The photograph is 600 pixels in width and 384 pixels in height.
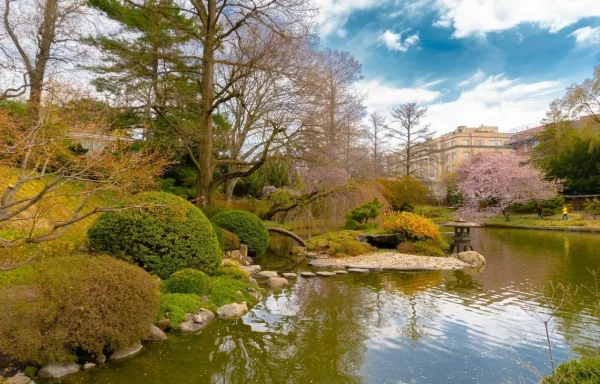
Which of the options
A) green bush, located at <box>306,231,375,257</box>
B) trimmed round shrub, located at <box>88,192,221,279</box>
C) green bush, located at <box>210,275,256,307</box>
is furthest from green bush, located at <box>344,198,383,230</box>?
trimmed round shrub, located at <box>88,192,221,279</box>

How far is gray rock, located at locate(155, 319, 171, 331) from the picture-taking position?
16.1 ft

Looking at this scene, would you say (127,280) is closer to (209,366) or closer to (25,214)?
(209,366)

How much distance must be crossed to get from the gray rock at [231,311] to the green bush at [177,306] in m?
0.32

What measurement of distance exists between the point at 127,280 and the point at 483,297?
19.6 feet

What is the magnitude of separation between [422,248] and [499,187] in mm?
16685

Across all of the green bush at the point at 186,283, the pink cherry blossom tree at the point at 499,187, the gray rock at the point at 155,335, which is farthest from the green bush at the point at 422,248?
the pink cherry blossom tree at the point at 499,187

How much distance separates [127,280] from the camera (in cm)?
419

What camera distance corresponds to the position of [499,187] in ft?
81.9

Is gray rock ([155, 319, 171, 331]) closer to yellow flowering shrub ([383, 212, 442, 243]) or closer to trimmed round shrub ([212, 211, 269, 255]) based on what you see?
trimmed round shrub ([212, 211, 269, 255])

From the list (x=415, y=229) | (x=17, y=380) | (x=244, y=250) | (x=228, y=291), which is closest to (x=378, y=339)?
(x=228, y=291)

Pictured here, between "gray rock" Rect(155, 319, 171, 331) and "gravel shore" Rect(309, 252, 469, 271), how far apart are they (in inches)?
223

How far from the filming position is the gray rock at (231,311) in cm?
566

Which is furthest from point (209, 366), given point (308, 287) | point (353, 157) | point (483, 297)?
point (353, 157)

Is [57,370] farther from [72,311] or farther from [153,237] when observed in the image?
[153,237]
